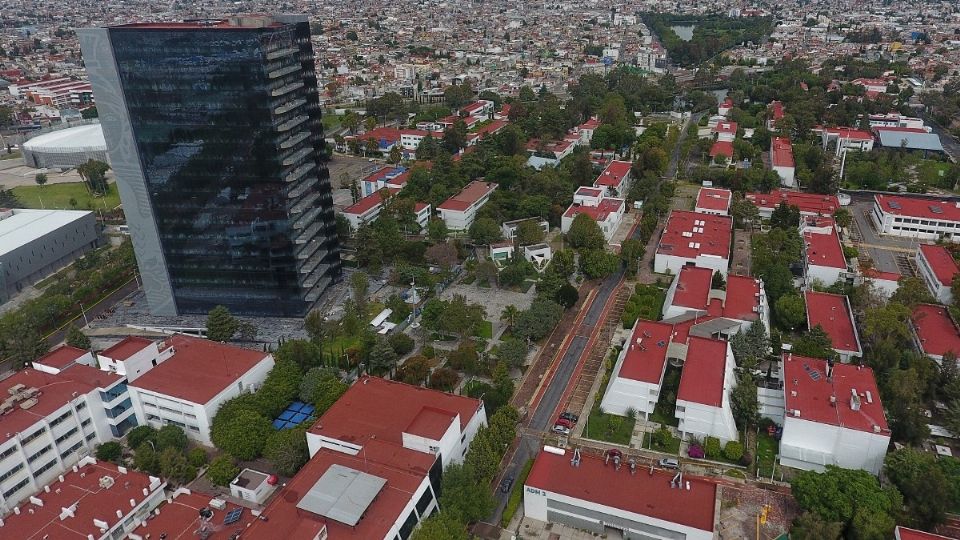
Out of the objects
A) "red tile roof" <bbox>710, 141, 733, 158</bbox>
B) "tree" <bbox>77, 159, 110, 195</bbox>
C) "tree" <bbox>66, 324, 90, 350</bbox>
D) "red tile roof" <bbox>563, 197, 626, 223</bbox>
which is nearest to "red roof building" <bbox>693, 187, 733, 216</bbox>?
"red tile roof" <bbox>563, 197, 626, 223</bbox>

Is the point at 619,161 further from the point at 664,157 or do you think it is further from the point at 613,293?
the point at 613,293

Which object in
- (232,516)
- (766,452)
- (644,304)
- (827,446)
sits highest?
(232,516)

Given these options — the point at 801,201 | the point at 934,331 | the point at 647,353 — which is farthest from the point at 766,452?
the point at 801,201

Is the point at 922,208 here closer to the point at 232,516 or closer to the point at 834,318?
the point at 834,318

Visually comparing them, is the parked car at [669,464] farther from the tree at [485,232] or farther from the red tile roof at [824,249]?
the tree at [485,232]

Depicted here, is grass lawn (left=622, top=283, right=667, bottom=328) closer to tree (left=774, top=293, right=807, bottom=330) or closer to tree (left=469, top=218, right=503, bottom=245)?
tree (left=774, top=293, right=807, bottom=330)

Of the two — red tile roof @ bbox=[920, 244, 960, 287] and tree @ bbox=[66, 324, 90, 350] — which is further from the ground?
tree @ bbox=[66, 324, 90, 350]

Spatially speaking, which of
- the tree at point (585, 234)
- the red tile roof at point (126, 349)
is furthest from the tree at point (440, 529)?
the tree at point (585, 234)

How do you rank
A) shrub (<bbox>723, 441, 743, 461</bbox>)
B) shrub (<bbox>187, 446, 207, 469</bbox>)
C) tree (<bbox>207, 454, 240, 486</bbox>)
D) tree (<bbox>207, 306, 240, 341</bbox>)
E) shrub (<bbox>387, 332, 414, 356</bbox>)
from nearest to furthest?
tree (<bbox>207, 454, 240, 486</bbox>), shrub (<bbox>723, 441, 743, 461</bbox>), shrub (<bbox>187, 446, 207, 469</bbox>), shrub (<bbox>387, 332, 414, 356</bbox>), tree (<bbox>207, 306, 240, 341</bbox>)
